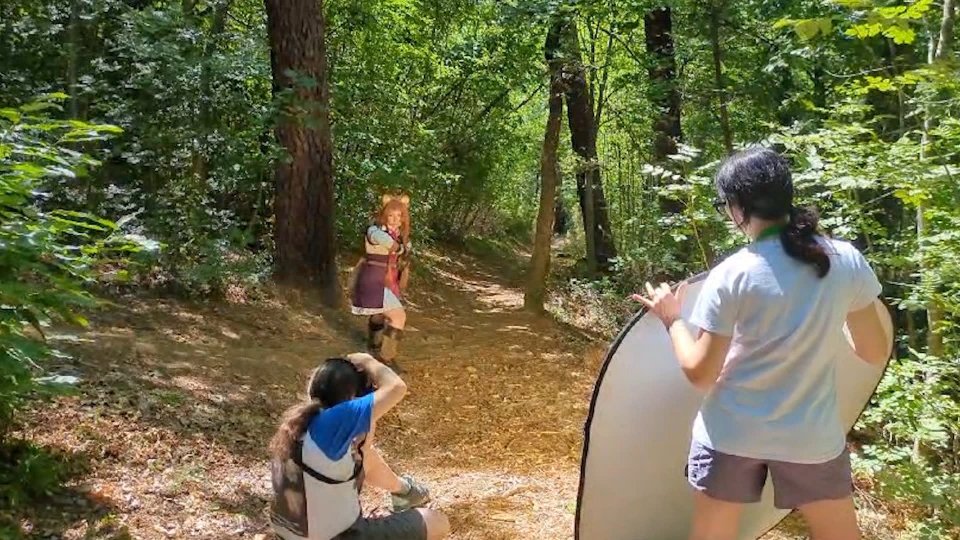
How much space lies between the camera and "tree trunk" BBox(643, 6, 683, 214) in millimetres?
9414

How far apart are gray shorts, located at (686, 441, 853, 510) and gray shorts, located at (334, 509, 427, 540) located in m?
1.28

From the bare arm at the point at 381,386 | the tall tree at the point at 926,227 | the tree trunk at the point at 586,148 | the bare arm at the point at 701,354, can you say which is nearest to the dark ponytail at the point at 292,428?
the bare arm at the point at 381,386

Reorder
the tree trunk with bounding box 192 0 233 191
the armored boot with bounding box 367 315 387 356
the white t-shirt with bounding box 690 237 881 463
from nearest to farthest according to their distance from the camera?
the white t-shirt with bounding box 690 237 881 463
the armored boot with bounding box 367 315 387 356
the tree trunk with bounding box 192 0 233 191

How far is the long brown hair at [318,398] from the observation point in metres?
2.85

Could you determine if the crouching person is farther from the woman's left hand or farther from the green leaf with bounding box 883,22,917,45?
the green leaf with bounding box 883,22,917,45

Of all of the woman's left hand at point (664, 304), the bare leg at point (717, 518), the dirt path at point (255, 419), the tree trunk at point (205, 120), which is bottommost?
the dirt path at point (255, 419)

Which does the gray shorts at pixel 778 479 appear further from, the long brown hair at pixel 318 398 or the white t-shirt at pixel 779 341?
the long brown hair at pixel 318 398

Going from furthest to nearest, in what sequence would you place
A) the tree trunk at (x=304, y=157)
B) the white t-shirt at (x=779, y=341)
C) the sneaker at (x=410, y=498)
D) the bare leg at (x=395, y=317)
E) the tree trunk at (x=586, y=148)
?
1. the tree trunk at (x=586, y=148)
2. the tree trunk at (x=304, y=157)
3. the bare leg at (x=395, y=317)
4. the sneaker at (x=410, y=498)
5. the white t-shirt at (x=779, y=341)

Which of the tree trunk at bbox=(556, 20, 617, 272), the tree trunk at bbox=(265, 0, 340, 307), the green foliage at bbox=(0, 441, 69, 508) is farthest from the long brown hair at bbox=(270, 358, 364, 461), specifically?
the tree trunk at bbox=(556, 20, 617, 272)

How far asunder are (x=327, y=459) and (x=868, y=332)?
1825 millimetres

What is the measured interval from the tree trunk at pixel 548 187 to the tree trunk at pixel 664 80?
1.16m

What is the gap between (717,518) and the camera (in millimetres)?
2318

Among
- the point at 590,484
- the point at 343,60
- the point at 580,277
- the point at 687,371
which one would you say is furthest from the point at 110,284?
the point at 580,277

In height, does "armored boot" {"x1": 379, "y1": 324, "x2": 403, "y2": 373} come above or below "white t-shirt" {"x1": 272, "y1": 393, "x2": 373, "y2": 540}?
below
